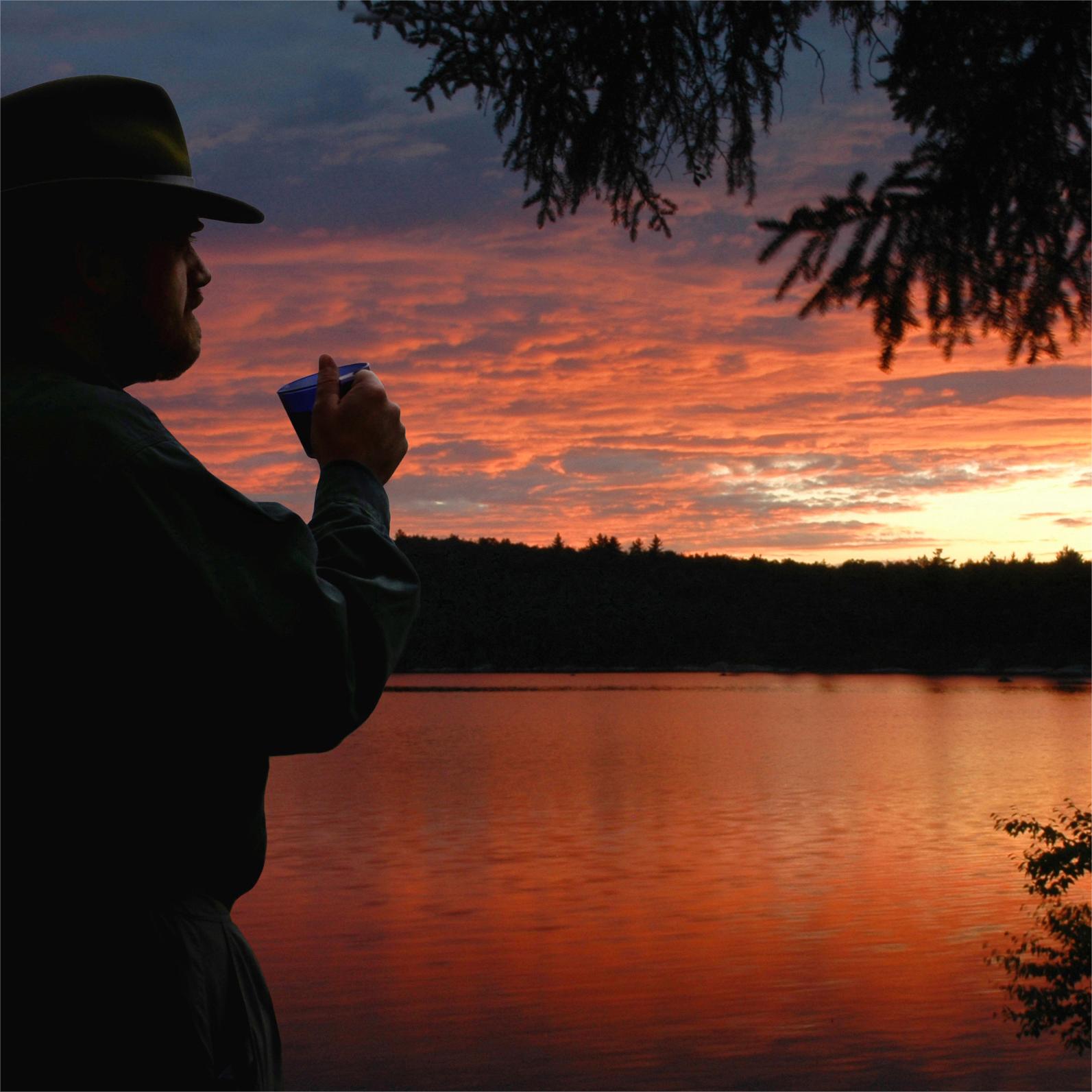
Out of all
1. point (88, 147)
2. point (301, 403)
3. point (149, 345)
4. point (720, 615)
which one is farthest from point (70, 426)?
point (720, 615)

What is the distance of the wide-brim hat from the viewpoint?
1.30 meters

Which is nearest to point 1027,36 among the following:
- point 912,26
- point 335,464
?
point 912,26

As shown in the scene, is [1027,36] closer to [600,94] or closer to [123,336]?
[600,94]

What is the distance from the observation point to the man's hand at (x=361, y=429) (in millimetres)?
1495

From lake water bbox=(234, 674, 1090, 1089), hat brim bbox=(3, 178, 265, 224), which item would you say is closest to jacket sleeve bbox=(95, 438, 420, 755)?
hat brim bbox=(3, 178, 265, 224)

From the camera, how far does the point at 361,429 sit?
1498 mm

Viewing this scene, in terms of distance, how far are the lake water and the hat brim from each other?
1378cm

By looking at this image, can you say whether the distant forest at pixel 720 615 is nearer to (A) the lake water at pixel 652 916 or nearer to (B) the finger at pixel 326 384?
(A) the lake water at pixel 652 916

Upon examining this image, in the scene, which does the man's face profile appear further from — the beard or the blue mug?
the blue mug

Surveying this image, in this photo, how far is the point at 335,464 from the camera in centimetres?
149

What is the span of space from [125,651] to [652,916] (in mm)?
25638

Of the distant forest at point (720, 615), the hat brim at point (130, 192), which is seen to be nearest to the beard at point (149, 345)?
the hat brim at point (130, 192)

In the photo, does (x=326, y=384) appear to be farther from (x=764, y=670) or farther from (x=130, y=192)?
(x=764, y=670)

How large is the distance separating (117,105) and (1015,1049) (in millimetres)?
15665
